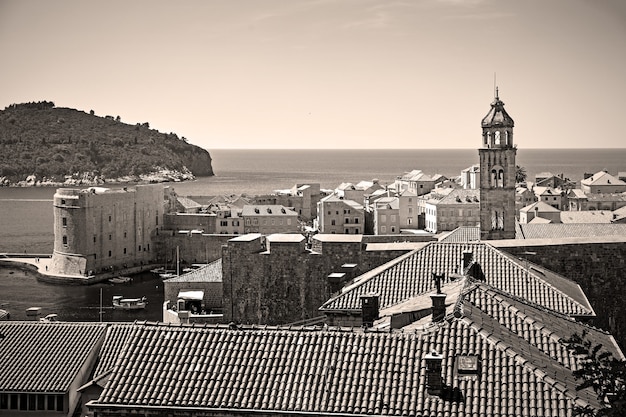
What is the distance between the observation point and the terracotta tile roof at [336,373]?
1051cm

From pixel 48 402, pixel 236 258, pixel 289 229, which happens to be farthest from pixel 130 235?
pixel 48 402

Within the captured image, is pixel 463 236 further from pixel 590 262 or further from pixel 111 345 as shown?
pixel 111 345

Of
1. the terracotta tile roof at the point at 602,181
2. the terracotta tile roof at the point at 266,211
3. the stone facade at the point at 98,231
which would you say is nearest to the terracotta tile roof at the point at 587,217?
the terracotta tile roof at the point at 266,211

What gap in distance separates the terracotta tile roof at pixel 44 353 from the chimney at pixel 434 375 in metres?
6.68

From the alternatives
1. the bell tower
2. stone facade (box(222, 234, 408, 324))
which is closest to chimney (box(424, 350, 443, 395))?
stone facade (box(222, 234, 408, 324))

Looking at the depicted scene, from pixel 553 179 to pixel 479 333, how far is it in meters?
102

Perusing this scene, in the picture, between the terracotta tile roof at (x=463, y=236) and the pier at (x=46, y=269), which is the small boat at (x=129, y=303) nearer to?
the pier at (x=46, y=269)

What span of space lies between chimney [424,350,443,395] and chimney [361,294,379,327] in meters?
4.76

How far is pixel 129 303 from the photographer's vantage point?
191 ft

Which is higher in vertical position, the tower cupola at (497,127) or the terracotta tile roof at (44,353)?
the tower cupola at (497,127)

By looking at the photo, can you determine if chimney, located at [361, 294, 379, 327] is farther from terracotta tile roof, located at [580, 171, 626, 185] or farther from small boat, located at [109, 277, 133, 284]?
terracotta tile roof, located at [580, 171, 626, 185]

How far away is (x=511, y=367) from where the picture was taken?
10773 millimetres

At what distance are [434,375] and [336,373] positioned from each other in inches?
48.3

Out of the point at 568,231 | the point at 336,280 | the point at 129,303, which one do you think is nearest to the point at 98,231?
the point at 129,303
